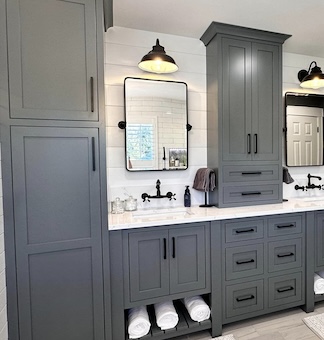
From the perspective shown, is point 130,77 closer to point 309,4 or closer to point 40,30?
point 40,30

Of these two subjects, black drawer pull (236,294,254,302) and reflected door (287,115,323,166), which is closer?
black drawer pull (236,294,254,302)

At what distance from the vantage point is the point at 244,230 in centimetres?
183

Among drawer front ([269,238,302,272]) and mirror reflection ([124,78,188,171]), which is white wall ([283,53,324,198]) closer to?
drawer front ([269,238,302,272])

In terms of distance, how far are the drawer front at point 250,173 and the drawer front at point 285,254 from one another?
0.61m

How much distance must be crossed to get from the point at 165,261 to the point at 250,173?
1.18 m

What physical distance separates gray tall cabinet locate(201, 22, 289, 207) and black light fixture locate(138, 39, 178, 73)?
1.49ft

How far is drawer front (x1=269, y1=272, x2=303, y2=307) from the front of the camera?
1.92m

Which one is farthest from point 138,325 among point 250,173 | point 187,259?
point 250,173

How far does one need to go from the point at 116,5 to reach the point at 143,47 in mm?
425

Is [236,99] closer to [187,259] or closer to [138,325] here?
[187,259]

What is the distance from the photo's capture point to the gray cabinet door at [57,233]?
4.41 ft

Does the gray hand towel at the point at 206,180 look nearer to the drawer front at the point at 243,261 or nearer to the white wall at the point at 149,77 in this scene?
the white wall at the point at 149,77

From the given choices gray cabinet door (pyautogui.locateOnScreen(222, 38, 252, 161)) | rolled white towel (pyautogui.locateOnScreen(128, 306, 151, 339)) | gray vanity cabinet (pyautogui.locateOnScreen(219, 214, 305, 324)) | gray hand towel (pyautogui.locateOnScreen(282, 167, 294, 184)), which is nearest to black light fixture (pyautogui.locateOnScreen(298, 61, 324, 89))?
gray cabinet door (pyautogui.locateOnScreen(222, 38, 252, 161))

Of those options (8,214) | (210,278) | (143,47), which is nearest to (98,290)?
(8,214)
